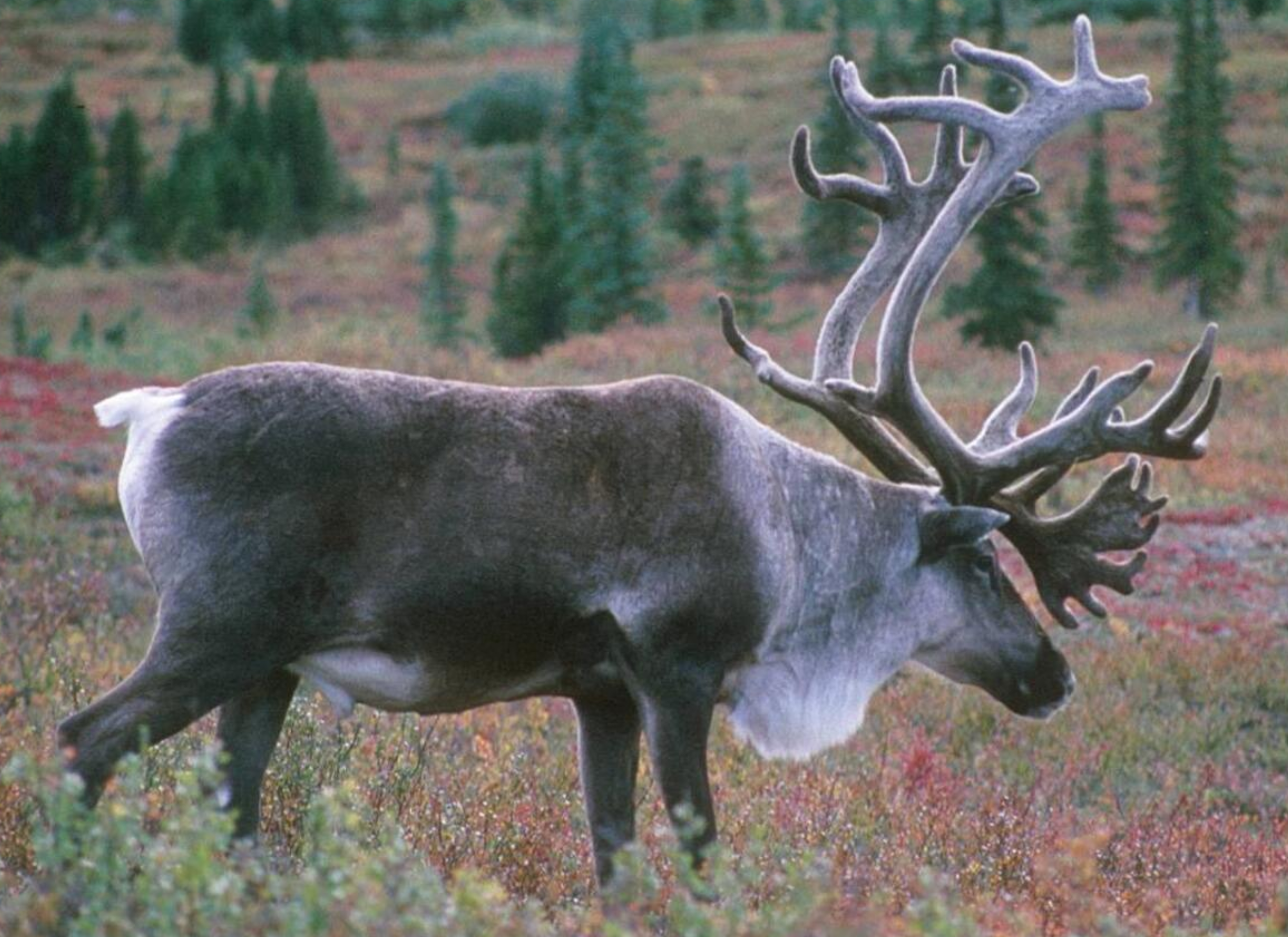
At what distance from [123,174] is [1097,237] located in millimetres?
29182

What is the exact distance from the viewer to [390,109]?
69.0 m

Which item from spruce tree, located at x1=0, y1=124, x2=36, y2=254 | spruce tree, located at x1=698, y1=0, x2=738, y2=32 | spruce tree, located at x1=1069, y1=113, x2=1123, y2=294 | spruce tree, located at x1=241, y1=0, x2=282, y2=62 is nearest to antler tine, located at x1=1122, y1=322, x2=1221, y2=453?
spruce tree, located at x1=1069, y1=113, x2=1123, y2=294

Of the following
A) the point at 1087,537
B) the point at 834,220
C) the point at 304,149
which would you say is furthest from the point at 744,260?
the point at 304,149

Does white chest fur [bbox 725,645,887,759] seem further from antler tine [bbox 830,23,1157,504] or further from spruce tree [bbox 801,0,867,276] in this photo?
spruce tree [bbox 801,0,867,276]

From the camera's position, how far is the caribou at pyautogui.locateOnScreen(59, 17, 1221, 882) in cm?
539

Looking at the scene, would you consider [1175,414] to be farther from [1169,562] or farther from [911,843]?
[1169,562]

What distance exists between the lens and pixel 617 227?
37531 millimetres

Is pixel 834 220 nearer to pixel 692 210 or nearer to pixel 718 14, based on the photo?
pixel 692 210

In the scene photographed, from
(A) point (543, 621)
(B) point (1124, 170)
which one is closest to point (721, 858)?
(A) point (543, 621)

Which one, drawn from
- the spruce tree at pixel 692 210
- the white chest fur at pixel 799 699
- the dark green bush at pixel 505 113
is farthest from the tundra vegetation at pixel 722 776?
the dark green bush at pixel 505 113

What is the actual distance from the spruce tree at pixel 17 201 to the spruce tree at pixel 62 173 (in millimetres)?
156

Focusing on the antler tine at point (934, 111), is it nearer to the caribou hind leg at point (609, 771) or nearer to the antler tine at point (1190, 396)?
the antler tine at point (1190, 396)

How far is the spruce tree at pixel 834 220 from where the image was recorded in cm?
3984

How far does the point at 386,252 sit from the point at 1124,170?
1899 cm
